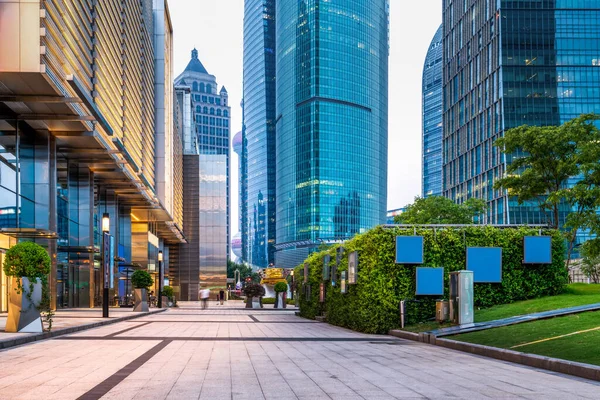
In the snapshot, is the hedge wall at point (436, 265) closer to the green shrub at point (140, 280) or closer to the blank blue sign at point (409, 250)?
the blank blue sign at point (409, 250)

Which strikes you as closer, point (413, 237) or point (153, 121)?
point (413, 237)

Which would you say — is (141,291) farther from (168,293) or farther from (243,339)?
(243,339)

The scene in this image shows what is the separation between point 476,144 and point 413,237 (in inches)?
4171

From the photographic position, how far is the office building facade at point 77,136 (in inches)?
1043

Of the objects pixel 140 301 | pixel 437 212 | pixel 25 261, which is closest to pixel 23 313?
pixel 25 261

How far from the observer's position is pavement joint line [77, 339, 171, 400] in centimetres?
876

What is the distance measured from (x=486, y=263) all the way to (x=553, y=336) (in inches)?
292

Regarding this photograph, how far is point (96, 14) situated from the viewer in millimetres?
38281

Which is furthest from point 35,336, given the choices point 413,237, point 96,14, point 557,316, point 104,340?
point 96,14

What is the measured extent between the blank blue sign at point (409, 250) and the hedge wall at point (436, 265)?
37 centimetres

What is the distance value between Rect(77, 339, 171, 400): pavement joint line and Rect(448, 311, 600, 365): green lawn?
24.7ft

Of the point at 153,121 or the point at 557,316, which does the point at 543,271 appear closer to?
the point at 557,316

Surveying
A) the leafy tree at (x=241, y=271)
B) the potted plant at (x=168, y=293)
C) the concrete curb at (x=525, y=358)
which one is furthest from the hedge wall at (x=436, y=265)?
the leafy tree at (x=241, y=271)

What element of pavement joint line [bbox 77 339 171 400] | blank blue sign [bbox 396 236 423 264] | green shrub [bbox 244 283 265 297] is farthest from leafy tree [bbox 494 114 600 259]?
green shrub [bbox 244 283 265 297]
